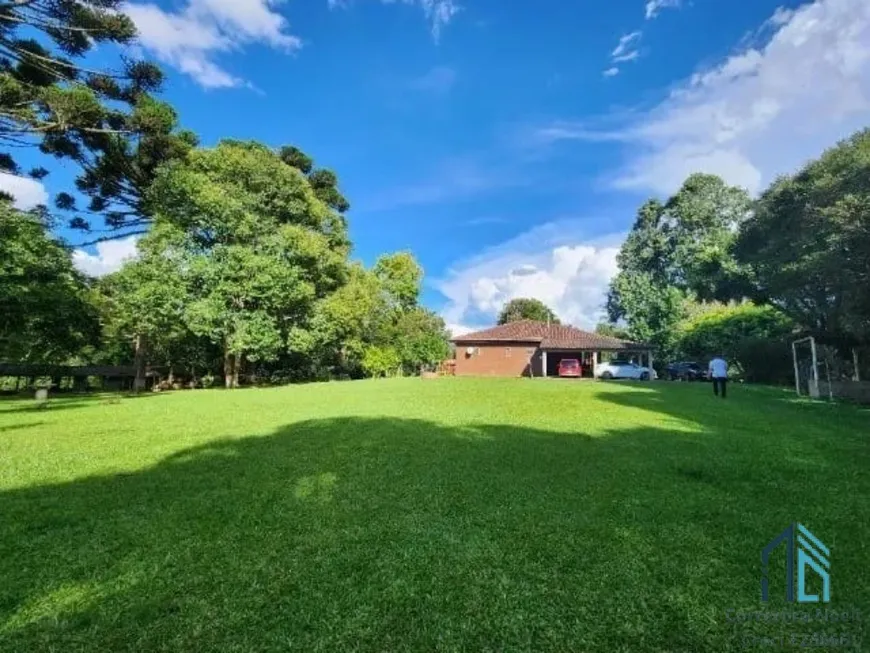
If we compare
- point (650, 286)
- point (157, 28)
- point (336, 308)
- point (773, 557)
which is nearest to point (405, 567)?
point (773, 557)

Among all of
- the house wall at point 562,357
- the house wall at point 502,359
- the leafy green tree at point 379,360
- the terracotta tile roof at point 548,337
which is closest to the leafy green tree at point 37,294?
the leafy green tree at point 379,360

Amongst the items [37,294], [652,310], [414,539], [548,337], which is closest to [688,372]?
[548,337]

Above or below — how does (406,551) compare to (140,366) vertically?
below

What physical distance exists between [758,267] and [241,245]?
91.1 ft

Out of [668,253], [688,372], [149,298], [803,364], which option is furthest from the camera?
[668,253]

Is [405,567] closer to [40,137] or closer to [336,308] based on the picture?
[40,137]

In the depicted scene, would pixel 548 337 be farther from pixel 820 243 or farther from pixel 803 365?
pixel 820 243

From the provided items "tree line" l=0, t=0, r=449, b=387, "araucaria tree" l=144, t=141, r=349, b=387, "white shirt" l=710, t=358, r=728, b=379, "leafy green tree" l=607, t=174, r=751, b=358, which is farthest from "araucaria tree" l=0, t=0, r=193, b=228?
"leafy green tree" l=607, t=174, r=751, b=358

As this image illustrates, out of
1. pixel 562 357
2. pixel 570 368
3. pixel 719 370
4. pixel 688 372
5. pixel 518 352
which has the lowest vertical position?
pixel 719 370

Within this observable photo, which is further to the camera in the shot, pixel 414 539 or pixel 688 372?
pixel 688 372

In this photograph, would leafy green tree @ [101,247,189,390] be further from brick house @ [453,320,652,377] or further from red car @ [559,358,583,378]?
red car @ [559,358,583,378]

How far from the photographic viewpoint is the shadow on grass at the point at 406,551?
2.74m

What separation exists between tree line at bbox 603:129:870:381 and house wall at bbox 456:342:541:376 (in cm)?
1241

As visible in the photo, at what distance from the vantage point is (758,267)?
98.1 ft
